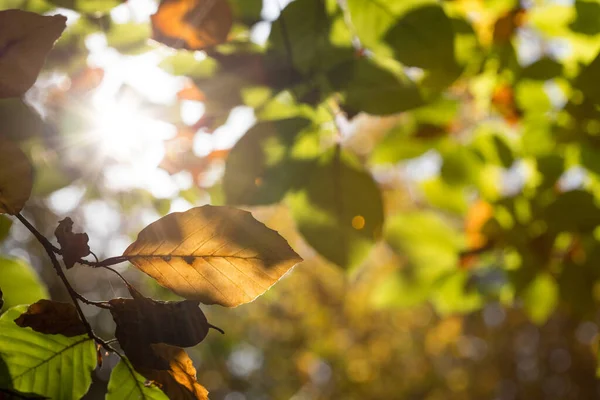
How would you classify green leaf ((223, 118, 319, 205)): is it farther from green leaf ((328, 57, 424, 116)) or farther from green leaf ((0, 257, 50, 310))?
green leaf ((0, 257, 50, 310))

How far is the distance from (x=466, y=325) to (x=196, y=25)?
9420 mm

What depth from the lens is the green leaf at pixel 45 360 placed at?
1.60 feet

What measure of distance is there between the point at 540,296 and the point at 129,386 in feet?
3.93

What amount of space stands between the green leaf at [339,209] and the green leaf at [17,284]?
44cm

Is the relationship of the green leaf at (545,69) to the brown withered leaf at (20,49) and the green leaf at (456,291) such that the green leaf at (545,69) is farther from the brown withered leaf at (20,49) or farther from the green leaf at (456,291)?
the brown withered leaf at (20,49)

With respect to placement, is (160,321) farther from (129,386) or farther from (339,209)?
(339,209)

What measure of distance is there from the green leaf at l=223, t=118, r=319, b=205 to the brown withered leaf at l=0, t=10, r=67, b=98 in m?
0.43

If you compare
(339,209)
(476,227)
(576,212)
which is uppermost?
(339,209)

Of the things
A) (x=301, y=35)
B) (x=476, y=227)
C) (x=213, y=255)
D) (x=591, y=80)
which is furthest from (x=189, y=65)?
(x=476, y=227)

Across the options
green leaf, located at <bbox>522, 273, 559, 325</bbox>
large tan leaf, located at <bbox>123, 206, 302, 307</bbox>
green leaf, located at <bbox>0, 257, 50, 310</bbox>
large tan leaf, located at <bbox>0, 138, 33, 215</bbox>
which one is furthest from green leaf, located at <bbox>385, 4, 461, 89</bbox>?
green leaf, located at <bbox>522, 273, 559, 325</bbox>

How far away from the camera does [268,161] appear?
0.89m

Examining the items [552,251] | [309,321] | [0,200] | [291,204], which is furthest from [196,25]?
[309,321]

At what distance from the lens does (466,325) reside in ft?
30.5

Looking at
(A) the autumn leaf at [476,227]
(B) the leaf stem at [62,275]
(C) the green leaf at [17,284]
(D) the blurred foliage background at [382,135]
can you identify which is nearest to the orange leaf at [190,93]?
(D) the blurred foliage background at [382,135]
